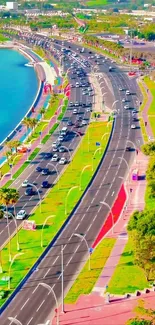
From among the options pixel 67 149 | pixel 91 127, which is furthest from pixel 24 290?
pixel 91 127

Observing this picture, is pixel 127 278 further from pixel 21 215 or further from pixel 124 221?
pixel 21 215

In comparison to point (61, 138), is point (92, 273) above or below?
below

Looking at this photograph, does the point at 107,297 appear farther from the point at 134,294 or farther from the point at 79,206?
the point at 79,206

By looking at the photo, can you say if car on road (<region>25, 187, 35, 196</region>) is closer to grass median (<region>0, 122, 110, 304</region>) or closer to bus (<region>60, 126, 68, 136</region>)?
grass median (<region>0, 122, 110, 304</region>)

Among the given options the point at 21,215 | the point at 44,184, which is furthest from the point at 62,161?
the point at 21,215

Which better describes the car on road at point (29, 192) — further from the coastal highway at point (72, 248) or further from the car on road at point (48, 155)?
the car on road at point (48, 155)

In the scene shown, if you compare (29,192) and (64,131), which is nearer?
Result: (29,192)
